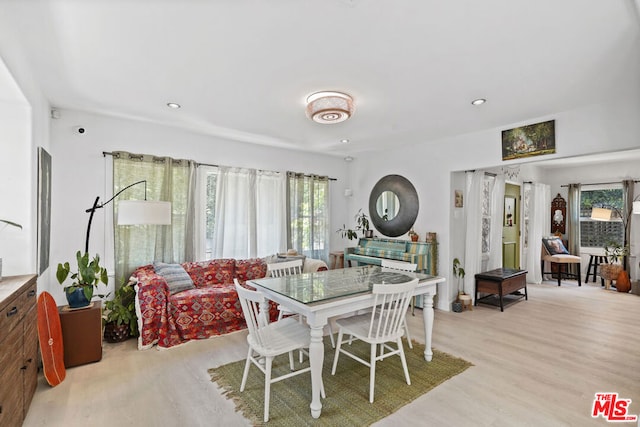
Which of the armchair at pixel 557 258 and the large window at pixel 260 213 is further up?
the large window at pixel 260 213

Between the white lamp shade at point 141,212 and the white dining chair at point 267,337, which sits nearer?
the white dining chair at point 267,337

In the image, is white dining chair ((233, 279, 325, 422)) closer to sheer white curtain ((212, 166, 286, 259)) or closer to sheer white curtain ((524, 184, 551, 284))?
sheer white curtain ((212, 166, 286, 259))

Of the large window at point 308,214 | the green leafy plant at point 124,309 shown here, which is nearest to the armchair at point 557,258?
the large window at point 308,214

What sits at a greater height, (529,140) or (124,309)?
(529,140)

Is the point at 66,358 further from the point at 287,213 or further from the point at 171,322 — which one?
the point at 287,213

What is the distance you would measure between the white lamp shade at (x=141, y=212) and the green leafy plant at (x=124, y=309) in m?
0.77

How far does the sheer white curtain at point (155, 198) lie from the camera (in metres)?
3.81

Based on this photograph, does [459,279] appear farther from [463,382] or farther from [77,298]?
[77,298]

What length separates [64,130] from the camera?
3.57 meters

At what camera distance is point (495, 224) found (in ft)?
17.9

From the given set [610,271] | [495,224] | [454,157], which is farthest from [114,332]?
[610,271]

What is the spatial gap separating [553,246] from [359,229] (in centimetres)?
433

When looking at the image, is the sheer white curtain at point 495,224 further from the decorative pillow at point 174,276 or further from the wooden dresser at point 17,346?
the wooden dresser at point 17,346

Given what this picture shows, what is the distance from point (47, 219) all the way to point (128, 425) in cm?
226
